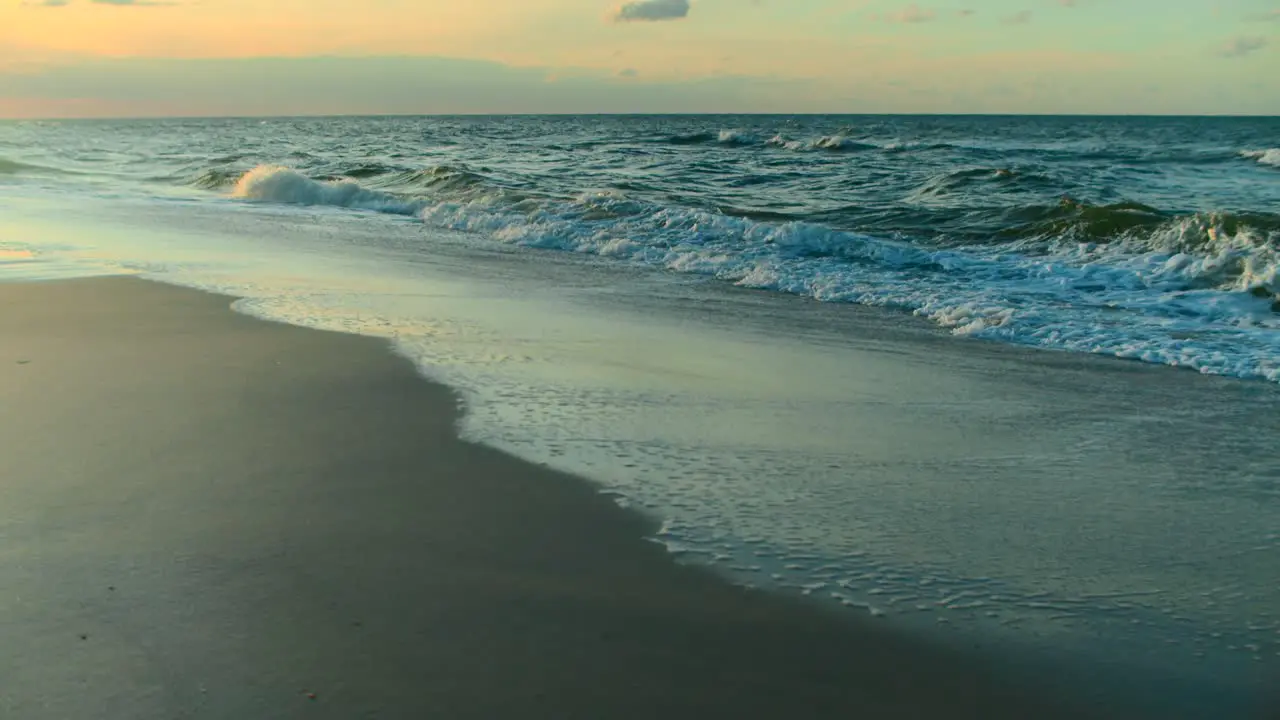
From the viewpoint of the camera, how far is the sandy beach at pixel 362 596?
8.34 feet

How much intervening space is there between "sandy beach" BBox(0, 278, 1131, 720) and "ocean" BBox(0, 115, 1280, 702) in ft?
0.95

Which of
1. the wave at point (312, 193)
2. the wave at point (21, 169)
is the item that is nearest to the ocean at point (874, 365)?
the wave at point (312, 193)

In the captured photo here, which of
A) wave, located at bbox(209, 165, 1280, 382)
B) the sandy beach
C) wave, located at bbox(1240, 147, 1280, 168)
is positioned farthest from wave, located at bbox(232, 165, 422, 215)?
wave, located at bbox(1240, 147, 1280, 168)

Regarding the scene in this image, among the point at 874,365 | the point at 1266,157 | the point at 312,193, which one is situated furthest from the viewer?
the point at 1266,157

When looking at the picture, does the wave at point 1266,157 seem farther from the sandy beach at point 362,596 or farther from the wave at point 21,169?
the wave at point 21,169

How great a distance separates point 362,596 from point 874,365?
3890mm

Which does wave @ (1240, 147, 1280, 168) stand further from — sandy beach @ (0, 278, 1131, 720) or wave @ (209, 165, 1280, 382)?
sandy beach @ (0, 278, 1131, 720)

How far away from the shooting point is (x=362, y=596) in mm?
3029

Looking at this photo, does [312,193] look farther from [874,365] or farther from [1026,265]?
[874,365]

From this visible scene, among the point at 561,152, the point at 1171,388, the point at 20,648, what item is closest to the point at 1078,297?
the point at 1171,388

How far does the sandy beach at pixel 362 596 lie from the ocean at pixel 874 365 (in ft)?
0.95

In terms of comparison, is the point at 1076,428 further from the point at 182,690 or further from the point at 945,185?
the point at 945,185

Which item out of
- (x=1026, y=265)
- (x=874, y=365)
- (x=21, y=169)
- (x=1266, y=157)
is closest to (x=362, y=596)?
(x=874, y=365)

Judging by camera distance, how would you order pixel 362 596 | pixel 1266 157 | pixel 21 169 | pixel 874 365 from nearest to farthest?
1. pixel 362 596
2. pixel 874 365
3. pixel 21 169
4. pixel 1266 157
